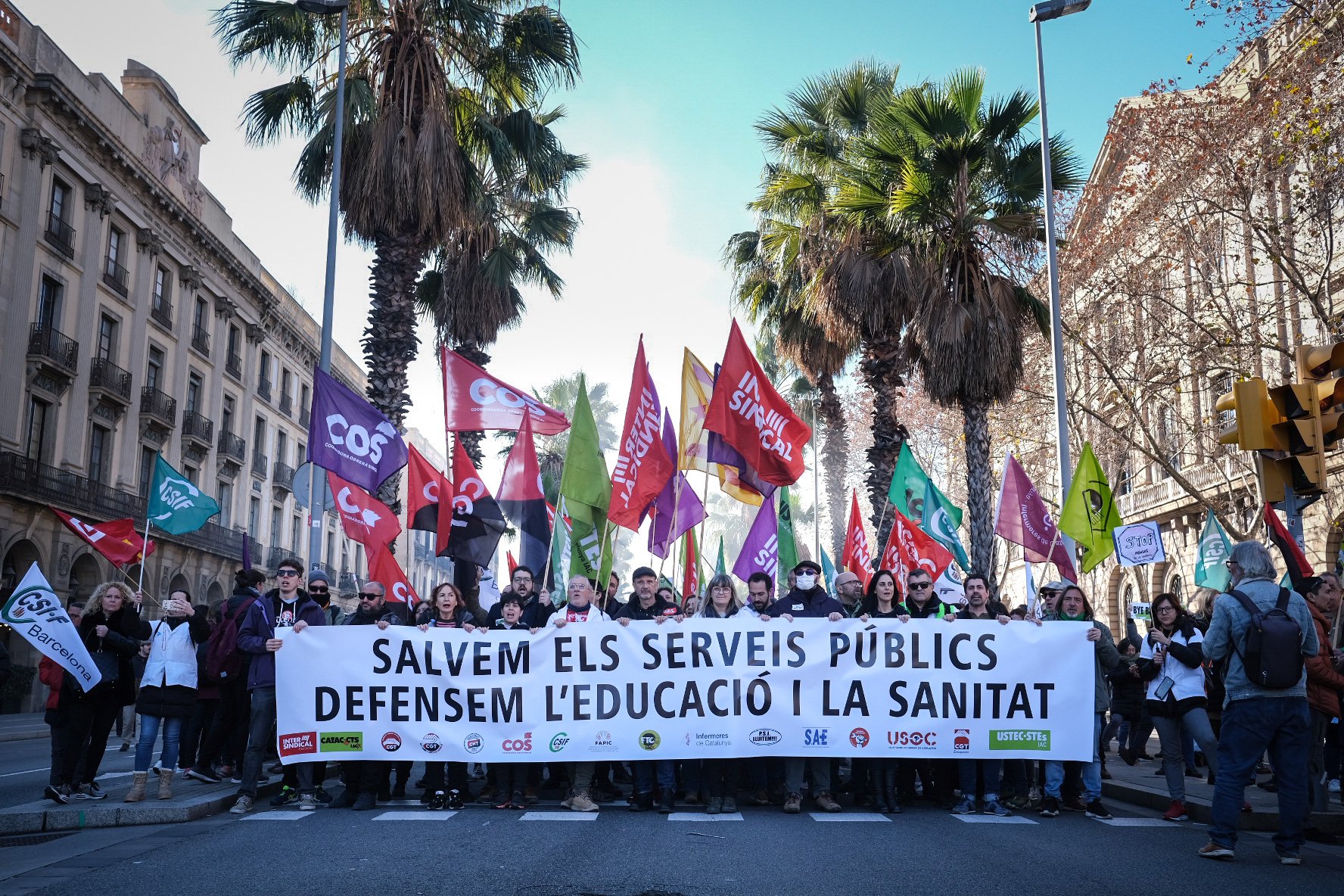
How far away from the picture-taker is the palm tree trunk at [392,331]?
55.3ft

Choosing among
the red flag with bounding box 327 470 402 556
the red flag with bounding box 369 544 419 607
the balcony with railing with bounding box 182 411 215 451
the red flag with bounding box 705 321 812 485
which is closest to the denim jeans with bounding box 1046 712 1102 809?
the red flag with bounding box 705 321 812 485

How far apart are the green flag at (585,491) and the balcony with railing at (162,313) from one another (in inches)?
1068

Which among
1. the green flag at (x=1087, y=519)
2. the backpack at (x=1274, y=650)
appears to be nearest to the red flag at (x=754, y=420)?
the green flag at (x=1087, y=519)

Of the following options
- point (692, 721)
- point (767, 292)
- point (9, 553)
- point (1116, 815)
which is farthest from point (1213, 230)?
point (9, 553)

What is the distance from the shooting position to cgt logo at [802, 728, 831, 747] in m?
8.95

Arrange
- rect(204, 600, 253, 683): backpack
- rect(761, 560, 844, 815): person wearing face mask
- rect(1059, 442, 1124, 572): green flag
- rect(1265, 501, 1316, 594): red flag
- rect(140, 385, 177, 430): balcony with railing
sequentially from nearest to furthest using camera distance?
rect(1265, 501, 1316, 594): red flag → rect(761, 560, 844, 815): person wearing face mask → rect(204, 600, 253, 683): backpack → rect(1059, 442, 1124, 572): green flag → rect(140, 385, 177, 430): balcony with railing

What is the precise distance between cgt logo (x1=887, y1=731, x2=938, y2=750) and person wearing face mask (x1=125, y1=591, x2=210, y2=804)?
17.5 ft

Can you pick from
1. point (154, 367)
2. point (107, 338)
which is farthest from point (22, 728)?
point (154, 367)

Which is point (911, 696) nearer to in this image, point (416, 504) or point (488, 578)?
point (416, 504)

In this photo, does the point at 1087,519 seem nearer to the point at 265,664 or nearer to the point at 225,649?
the point at 265,664

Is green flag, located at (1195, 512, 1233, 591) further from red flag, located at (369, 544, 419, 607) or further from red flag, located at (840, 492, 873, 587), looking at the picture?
red flag, located at (369, 544, 419, 607)

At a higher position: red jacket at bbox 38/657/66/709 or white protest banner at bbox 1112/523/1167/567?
white protest banner at bbox 1112/523/1167/567

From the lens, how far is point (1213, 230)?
20.9 metres

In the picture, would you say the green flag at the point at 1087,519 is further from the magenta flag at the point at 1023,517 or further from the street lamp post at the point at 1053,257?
the street lamp post at the point at 1053,257
